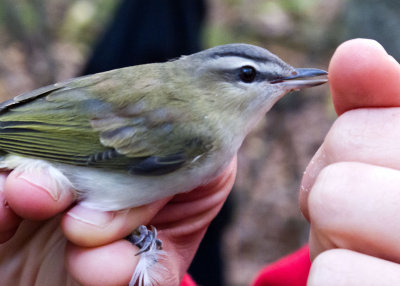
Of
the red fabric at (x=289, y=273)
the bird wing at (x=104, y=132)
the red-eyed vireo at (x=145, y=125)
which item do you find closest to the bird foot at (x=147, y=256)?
the red-eyed vireo at (x=145, y=125)

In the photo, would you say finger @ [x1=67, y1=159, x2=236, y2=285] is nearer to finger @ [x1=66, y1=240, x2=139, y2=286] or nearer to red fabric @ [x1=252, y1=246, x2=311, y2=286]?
finger @ [x1=66, y1=240, x2=139, y2=286]

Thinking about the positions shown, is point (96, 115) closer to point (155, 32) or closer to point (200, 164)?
point (200, 164)

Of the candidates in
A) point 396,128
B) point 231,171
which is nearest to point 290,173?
point 231,171

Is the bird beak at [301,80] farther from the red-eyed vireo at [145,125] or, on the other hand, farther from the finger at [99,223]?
the finger at [99,223]

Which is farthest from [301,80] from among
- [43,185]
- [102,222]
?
[43,185]

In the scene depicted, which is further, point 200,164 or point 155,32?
point 155,32

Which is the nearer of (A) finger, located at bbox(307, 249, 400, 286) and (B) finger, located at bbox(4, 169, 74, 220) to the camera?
(A) finger, located at bbox(307, 249, 400, 286)

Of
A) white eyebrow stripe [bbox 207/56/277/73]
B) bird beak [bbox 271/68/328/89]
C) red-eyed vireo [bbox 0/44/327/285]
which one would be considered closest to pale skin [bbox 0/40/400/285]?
red-eyed vireo [bbox 0/44/327/285]

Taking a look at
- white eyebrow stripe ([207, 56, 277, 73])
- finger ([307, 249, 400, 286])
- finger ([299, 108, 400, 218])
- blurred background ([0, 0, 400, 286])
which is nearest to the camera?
finger ([307, 249, 400, 286])
